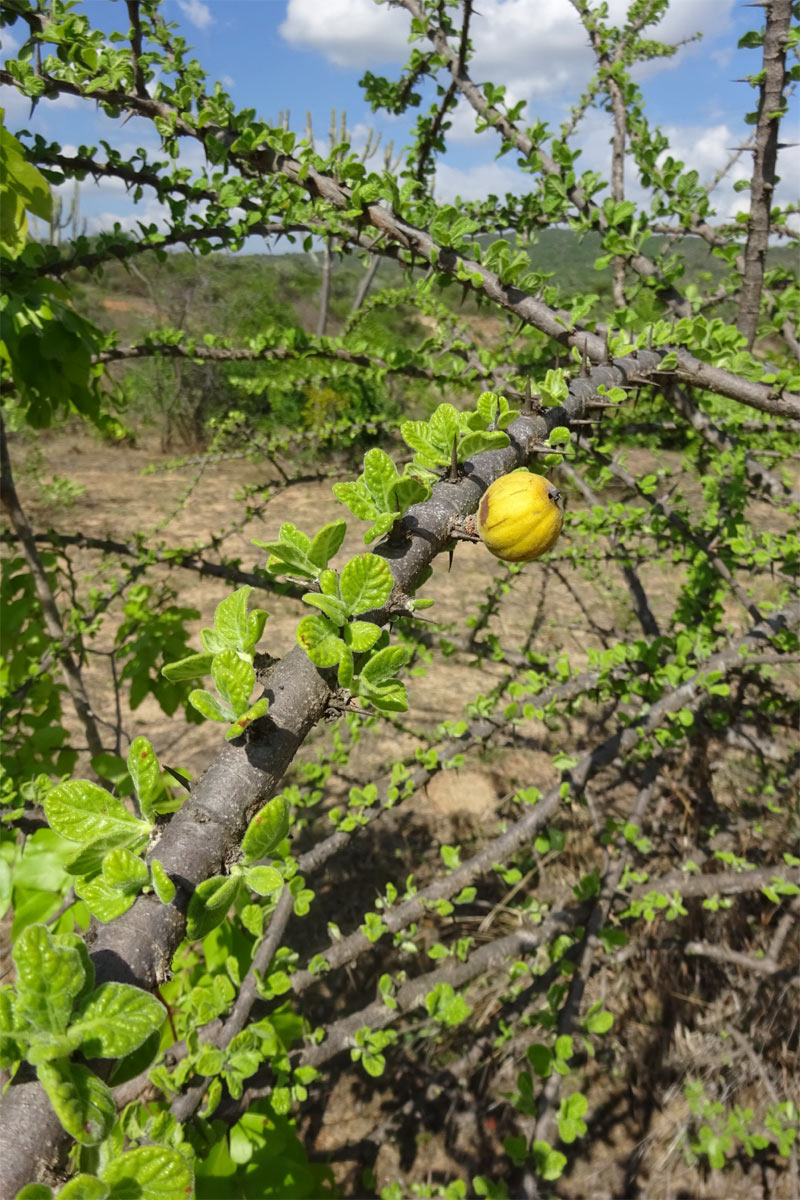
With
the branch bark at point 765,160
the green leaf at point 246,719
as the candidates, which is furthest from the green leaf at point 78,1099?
the branch bark at point 765,160

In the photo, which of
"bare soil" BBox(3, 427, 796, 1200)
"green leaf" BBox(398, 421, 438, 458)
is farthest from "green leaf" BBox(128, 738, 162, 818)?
"bare soil" BBox(3, 427, 796, 1200)

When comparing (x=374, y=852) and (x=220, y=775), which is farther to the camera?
(x=374, y=852)

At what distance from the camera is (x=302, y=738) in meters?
0.56

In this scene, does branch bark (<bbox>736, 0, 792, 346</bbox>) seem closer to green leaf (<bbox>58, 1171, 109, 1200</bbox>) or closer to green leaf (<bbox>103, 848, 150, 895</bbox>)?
green leaf (<bbox>103, 848, 150, 895</bbox>)

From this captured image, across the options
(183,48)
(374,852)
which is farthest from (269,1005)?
(183,48)

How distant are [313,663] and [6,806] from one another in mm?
1443

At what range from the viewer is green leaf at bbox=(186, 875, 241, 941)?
49 cm

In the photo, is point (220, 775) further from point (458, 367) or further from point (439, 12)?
point (439, 12)

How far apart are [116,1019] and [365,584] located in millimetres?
354

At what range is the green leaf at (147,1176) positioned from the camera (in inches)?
17.5

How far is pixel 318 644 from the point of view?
0.57 m

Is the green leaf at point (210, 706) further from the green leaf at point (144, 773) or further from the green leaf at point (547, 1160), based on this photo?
the green leaf at point (547, 1160)

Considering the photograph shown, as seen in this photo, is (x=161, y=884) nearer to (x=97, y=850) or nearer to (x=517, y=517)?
(x=97, y=850)

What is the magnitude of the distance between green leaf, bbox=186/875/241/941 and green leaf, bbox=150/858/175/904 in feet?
0.09
